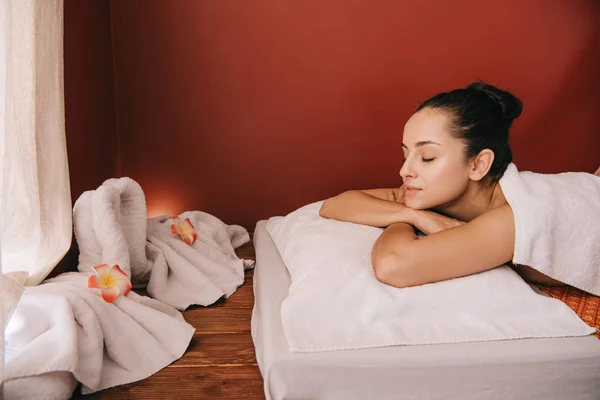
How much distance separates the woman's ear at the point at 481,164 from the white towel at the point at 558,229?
9 centimetres

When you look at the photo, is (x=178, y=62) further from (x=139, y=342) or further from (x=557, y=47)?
(x=557, y=47)

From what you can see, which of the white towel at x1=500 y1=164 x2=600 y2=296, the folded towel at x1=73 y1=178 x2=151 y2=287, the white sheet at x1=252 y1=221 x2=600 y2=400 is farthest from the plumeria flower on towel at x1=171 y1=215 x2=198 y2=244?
the white towel at x1=500 y1=164 x2=600 y2=296

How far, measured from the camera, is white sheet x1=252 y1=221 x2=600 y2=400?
42.4 inches

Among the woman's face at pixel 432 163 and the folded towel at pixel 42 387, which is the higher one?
the woman's face at pixel 432 163

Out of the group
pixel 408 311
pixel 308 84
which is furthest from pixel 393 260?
pixel 308 84

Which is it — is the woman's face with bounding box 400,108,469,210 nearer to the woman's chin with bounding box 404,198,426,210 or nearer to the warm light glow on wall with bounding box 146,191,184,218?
the woman's chin with bounding box 404,198,426,210

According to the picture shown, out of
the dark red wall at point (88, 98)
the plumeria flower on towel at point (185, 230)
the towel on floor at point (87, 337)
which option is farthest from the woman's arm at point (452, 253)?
the dark red wall at point (88, 98)

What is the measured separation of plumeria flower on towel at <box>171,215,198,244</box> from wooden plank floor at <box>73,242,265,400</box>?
13.5 inches

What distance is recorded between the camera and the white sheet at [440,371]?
1078mm

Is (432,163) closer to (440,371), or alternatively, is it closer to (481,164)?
(481,164)

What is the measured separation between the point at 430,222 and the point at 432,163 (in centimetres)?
16

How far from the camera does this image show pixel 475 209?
1.54m

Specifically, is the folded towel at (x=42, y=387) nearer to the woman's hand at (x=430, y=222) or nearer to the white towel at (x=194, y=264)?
the white towel at (x=194, y=264)

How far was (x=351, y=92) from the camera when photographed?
7.45 ft
